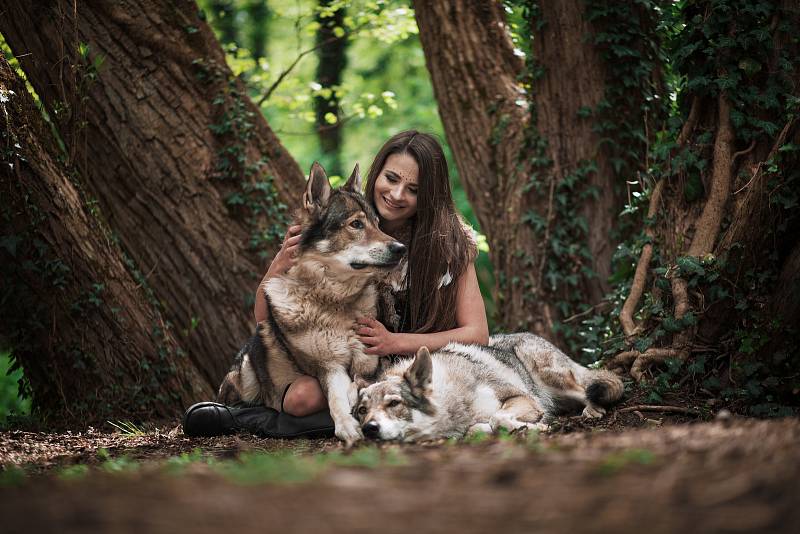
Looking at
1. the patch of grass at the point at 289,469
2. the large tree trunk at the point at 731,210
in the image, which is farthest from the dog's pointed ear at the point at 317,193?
the large tree trunk at the point at 731,210

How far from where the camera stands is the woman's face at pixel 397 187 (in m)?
5.42

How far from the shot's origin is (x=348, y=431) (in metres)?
4.47

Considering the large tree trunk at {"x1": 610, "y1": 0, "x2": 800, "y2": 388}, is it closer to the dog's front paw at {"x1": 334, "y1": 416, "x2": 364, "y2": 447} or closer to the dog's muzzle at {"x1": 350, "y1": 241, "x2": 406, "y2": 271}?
the dog's muzzle at {"x1": 350, "y1": 241, "x2": 406, "y2": 271}

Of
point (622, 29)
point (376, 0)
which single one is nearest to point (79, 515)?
point (622, 29)

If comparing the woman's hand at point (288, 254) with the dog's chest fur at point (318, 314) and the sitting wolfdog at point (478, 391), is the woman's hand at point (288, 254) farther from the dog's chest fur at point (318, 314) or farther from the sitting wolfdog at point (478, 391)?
the sitting wolfdog at point (478, 391)

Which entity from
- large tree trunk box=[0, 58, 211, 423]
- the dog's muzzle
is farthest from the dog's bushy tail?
large tree trunk box=[0, 58, 211, 423]

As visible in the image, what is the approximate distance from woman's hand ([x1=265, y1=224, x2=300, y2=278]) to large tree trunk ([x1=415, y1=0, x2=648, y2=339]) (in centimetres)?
326

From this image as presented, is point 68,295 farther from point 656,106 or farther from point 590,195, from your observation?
point 656,106

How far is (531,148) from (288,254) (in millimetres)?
3736

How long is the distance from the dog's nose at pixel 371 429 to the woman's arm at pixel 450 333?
807 mm

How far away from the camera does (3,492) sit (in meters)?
2.24

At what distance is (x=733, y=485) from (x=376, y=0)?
948 cm

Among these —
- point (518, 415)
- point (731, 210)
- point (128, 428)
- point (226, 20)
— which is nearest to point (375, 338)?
point (518, 415)

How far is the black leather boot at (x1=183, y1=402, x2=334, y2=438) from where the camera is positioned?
5.03 m
